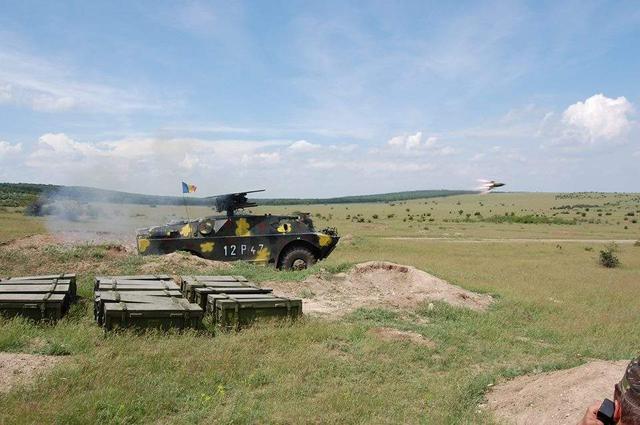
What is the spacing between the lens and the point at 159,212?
30922mm

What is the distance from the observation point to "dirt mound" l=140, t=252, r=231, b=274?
657 inches

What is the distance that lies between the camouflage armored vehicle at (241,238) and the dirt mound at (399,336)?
8194 millimetres

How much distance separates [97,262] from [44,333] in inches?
350

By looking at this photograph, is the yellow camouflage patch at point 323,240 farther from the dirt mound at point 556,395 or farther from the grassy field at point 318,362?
the dirt mound at point 556,395

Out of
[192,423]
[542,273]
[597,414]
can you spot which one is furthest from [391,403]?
[542,273]

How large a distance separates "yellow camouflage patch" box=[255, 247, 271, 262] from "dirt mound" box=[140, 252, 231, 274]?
39.7 inches

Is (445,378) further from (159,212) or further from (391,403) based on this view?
(159,212)

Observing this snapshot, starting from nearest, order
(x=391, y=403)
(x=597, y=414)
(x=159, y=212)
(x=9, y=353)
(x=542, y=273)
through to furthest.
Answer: (x=597, y=414) → (x=391, y=403) → (x=9, y=353) → (x=542, y=273) → (x=159, y=212)

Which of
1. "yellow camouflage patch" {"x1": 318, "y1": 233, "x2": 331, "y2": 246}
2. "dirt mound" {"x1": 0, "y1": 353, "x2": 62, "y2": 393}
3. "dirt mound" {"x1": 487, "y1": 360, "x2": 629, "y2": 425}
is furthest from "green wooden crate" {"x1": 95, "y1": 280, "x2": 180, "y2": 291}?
"yellow camouflage patch" {"x1": 318, "y1": 233, "x2": 331, "y2": 246}

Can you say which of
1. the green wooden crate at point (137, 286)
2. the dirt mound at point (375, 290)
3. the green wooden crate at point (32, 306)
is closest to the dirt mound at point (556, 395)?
the dirt mound at point (375, 290)

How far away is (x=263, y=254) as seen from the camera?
18469 millimetres

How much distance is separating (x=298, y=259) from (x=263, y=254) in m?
1.16

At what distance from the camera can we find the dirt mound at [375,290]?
13594 mm

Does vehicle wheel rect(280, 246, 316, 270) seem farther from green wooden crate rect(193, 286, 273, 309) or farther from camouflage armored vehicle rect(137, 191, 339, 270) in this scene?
green wooden crate rect(193, 286, 273, 309)
